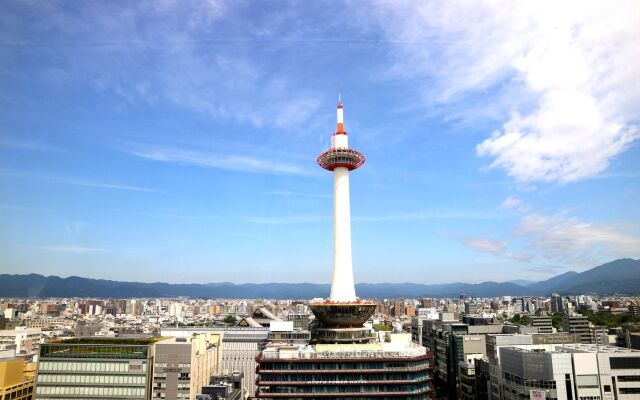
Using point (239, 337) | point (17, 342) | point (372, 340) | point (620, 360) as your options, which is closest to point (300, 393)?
point (372, 340)

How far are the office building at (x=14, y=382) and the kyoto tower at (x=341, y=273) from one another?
44300mm

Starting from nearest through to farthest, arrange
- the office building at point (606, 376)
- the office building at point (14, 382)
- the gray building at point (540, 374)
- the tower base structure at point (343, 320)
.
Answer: the gray building at point (540, 374) < the office building at point (606, 376) < the office building at point (14, 382) < the tower base structure at point (343, 320)

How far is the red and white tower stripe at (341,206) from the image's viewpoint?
78.6m

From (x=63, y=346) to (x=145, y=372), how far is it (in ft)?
40.7

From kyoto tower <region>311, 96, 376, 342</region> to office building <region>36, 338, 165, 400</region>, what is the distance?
26609mm

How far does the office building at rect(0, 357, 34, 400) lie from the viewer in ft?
221

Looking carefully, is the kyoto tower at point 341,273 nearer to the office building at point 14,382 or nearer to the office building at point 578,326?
the office building at point 14,382

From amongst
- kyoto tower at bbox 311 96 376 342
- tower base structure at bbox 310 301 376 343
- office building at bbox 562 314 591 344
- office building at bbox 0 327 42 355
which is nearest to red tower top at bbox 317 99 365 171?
kyoto tower at bbox 311 96 376 342

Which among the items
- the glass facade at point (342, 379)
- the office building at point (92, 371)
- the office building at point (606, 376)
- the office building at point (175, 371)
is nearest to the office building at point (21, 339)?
the office building at point (92, 371)

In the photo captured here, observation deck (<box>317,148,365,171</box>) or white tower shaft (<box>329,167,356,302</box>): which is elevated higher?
observation deck (<box>317,148,365,171</box>)

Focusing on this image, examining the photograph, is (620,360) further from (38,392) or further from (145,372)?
(38,392)

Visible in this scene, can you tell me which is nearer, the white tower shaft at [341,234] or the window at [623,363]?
the window at [623,363]

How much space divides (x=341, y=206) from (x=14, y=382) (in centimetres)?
5664

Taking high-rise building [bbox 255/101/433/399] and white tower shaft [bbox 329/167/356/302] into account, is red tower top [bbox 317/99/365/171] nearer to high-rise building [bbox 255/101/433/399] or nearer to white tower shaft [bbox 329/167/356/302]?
white tower shaft [bbox 329/167/356/302]
